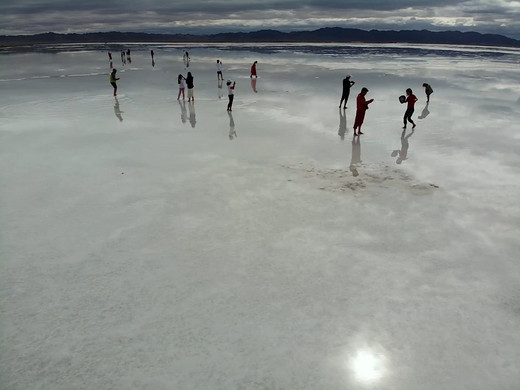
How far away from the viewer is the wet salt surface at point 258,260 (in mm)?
4586

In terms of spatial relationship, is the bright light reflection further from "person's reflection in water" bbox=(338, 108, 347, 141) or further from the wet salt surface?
"person's reflection in water" bbox=(338, 108, 347, 141)

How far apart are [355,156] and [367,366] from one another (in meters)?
8.55

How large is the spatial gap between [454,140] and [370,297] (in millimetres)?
10757

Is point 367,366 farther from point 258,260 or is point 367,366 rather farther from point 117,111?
point 117,111

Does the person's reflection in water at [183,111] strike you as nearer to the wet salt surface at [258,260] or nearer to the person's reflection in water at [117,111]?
the wet salt surface at [258,260]

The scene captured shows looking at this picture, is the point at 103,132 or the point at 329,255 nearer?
the point at 329,255

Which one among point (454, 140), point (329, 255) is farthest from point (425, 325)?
point (454, 140)

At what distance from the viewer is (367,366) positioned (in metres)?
4.52

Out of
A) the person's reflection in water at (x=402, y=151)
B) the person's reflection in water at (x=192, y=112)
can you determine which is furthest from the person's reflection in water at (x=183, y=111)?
the person's reflection in water at (x=402, y=151)

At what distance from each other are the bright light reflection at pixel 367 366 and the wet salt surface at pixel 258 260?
0.06 ft

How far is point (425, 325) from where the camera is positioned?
17.0 feet

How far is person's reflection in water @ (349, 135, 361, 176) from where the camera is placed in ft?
36.1

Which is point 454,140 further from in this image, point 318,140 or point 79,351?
point 79,351

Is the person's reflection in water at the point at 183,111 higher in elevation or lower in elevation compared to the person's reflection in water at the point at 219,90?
lower
